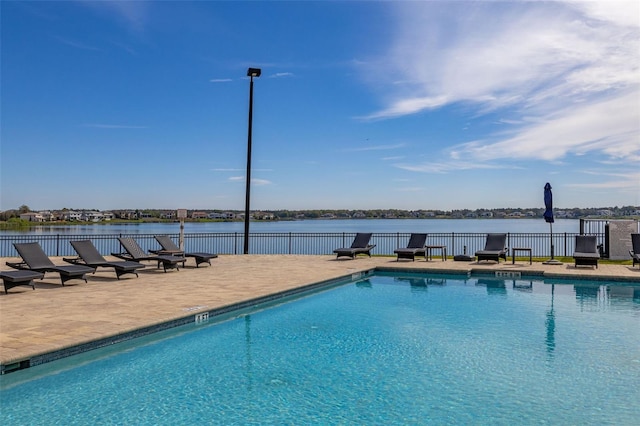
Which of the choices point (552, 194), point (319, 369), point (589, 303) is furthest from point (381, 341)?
point (552, 194)

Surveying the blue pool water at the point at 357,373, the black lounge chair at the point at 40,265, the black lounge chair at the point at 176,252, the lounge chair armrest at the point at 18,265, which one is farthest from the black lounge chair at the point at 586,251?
the lounge chair armrest at the point at 18,265

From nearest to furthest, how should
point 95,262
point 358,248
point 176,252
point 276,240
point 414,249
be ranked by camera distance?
point 95,262
point 176,252
point 414,249
point 358,248
point 276,240

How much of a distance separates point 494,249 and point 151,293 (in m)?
11.2

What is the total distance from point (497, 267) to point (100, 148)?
90.8ft

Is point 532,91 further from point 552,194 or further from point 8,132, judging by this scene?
point 8,132

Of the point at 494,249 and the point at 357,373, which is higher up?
the point at 494,249

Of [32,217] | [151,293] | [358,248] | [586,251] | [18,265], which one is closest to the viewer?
[151,293]

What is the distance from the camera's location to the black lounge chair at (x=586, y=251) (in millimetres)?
13758

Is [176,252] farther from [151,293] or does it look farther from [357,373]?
[357,373]

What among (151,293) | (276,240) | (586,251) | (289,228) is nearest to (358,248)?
(276,240)

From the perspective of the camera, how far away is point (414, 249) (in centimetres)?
1627

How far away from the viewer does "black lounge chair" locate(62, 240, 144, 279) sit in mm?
11281

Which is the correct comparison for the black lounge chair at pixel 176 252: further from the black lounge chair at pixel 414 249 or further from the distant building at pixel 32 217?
the distant building at pixel 32 217

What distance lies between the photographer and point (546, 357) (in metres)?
6.27
